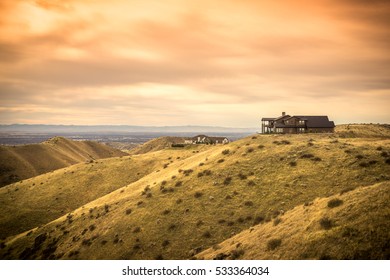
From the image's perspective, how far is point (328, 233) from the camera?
43.1ft

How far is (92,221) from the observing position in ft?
102

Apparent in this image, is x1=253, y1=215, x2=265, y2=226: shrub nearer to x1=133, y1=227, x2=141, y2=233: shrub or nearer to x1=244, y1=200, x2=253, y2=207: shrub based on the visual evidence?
x1=244, y1=200, x2=253, y2=207: shrub

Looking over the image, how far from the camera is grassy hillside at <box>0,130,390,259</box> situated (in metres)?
22.8

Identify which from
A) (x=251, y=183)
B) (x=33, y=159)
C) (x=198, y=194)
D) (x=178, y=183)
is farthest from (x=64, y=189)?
(x=33, y=159)

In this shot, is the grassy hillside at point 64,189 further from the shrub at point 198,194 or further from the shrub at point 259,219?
the shrub at point 259,219

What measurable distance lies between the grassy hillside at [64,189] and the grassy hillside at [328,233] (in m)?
37.5

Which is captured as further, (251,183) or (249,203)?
(251,183)

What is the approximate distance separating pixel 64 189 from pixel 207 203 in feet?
129

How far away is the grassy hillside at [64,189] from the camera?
44.3 metres

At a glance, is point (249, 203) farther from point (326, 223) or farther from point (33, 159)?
point (33, 159)

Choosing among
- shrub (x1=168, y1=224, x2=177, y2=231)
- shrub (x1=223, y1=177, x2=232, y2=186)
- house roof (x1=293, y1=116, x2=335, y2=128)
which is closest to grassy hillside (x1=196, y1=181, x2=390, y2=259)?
shrub (x1=168, y1=224, x2=177, y2=231)

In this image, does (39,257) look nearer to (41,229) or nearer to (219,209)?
(41,229)

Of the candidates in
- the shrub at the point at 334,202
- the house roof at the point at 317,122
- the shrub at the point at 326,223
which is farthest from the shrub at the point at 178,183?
the house roof at the point at 317,122

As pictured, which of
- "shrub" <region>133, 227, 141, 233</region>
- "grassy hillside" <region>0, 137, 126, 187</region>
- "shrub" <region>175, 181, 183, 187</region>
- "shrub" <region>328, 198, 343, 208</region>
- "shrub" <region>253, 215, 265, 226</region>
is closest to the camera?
"shrub" <region>328, 198, 343, 208</region>
